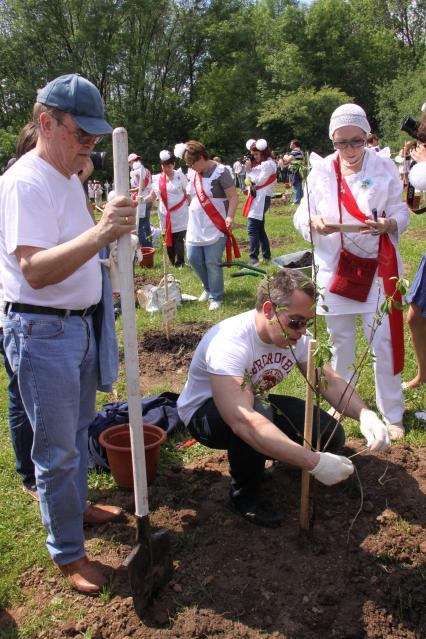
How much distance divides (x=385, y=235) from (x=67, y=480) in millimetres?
2208

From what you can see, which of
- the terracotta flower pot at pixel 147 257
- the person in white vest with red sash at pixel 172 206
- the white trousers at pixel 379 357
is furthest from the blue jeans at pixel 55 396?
the terracotta flower pot at pixel 147 257

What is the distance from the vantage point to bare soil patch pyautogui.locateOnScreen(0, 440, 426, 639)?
2.20 metres

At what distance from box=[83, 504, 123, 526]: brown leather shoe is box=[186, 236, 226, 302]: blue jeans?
150 inches

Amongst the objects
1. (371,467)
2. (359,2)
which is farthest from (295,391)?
(359,2)

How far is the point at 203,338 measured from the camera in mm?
2775

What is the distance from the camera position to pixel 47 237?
6.50 ft

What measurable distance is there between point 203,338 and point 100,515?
1042 millimetres

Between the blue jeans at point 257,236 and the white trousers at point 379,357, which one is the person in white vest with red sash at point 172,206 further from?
the white trousers at point 379,357

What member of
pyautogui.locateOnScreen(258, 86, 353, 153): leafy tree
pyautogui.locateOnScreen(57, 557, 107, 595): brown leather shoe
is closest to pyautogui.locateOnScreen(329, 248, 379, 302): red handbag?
pyautogui.locateOnScreen(57, 557, 107, 595): brown leather shoe

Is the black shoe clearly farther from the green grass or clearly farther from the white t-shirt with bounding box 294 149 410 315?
the white t-shirt with bounding box 294 149 410 315

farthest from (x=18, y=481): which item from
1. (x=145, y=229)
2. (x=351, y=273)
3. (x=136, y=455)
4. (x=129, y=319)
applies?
(x=145, y=229)

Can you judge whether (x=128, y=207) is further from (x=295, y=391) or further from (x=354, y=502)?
(x=295, y=391)

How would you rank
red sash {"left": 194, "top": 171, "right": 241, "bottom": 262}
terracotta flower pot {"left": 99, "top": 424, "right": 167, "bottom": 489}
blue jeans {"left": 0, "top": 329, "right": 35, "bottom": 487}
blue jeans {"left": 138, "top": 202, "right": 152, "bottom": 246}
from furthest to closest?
1. blue jeans {"left": 138, "top": 202, "right": 152, "bottom": 246}
2. red sash {"left": 194, "top": 171, "right": 241, "bottom": 262}
3. terracotta flower pot {"left": 99, "top": 424, "right": 167, "bottom": 489}
4. blue jeans {"left": 0, "top": 329, "right": 35, "bottom": 487}

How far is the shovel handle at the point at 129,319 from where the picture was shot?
1.93 m
